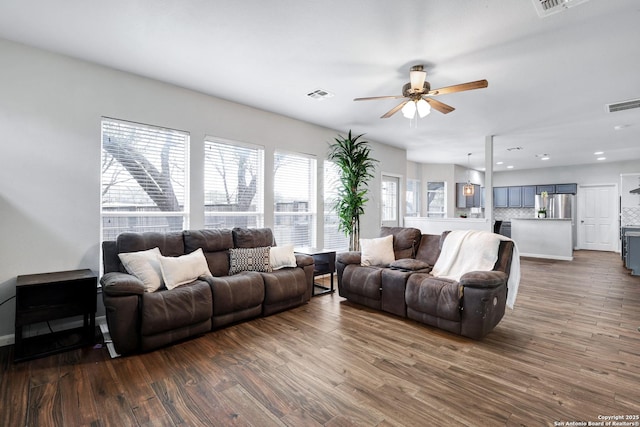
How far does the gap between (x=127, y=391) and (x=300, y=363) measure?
120 cm

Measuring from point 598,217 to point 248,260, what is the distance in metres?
10.7

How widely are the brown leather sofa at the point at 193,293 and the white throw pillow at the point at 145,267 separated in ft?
0.23

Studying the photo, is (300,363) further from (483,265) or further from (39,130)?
(39,130)

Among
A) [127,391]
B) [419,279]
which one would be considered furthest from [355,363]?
[127,391]

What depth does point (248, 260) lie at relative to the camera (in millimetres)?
3684

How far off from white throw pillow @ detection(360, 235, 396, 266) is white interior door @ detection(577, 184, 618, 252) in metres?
8.84

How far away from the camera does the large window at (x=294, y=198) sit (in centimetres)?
494

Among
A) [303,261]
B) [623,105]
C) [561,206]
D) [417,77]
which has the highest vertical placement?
[623,105]

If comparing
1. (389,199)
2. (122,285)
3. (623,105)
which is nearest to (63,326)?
(122,285)

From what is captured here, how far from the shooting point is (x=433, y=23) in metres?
2.45

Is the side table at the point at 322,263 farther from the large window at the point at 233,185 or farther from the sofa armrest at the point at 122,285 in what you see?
the sofa armrest at the point at 122,285

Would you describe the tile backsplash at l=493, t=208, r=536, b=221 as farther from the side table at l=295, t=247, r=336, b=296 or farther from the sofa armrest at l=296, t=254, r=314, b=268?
the sofa armrest at l=296, t=254, r=314, b=268

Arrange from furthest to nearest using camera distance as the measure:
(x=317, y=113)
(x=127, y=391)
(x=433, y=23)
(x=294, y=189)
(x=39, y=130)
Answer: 1. (x=294, y=189)
2. (x=317, y=113)
3. (x=39, y=130)
4. (x=433, y=23)
5. (x=127, y=391)

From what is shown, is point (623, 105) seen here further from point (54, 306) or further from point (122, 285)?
point (54, 306)
